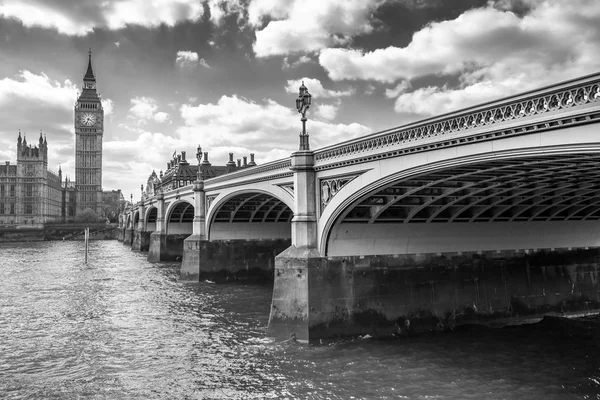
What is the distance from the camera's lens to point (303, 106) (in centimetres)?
1905

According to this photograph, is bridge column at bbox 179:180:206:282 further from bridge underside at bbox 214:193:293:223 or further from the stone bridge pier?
bridge underside at bbox 214:193:293:223

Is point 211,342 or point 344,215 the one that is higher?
point 344,215

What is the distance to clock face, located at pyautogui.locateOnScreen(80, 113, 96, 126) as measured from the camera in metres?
149

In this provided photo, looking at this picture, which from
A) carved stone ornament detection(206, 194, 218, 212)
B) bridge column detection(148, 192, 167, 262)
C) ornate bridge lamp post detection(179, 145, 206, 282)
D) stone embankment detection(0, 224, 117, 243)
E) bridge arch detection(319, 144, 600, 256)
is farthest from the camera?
stone embankment detection(0, 224, 117, 243)

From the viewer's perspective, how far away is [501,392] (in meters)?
12.5

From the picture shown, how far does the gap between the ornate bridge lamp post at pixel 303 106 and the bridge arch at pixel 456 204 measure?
3010 mm

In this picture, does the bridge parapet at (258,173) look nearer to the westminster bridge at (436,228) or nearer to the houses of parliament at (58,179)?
the westminster bridge at (436,228)

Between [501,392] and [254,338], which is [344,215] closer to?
[254,338]

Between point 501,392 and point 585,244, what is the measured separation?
1300cm

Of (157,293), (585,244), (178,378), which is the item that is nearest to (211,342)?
(178,378)

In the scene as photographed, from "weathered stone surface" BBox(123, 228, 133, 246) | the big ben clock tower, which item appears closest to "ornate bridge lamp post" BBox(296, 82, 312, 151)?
"weathered stone surface" BBox(123, 228, 133, 246)

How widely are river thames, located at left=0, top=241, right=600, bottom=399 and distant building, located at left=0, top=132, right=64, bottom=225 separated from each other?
11724 cm

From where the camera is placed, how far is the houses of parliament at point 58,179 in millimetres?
126375

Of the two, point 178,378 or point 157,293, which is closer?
point 178,378
